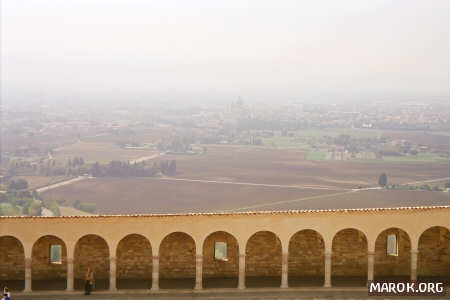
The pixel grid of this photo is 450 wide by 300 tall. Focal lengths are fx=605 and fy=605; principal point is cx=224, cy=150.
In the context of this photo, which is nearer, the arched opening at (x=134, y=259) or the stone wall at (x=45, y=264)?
the stone wall at (x=45, y=264)

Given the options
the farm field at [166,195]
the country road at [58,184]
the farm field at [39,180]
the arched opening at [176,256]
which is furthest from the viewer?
the farm field at [39,180]

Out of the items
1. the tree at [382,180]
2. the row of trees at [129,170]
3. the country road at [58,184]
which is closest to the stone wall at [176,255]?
the tree at [382,180]

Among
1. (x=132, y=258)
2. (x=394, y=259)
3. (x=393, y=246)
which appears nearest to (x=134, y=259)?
(x=132, y=258)

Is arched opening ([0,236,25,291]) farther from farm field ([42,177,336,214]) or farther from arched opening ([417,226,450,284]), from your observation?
farm field ([42,177,336,214])

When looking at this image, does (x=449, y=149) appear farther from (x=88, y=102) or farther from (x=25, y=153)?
(x=88, y=102)

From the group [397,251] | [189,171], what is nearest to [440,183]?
[189,171]

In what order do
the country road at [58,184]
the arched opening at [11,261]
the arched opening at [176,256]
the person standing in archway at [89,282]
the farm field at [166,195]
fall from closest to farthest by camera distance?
the person standing in archway at [89,282]
the arched opening at [11,261]
the arched opening at [176,256]
the farm field at [166,195]
the country road at [58,184]

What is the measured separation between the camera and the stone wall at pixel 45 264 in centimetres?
2080

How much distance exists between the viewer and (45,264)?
20938 millimetres

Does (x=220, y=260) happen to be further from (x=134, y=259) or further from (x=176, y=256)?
(x=134, y=259)

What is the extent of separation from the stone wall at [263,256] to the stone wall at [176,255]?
2.02 m

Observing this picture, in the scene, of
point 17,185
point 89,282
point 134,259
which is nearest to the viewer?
point 89,282

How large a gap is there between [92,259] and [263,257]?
19.6ft

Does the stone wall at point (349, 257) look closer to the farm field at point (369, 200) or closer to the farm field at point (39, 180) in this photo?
the farm field at point (369, 200)
